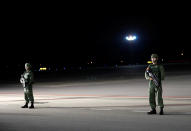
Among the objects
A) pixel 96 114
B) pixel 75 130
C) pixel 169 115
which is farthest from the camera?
pixel 96 114

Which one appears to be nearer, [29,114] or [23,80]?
[29,114]

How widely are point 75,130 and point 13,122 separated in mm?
2139

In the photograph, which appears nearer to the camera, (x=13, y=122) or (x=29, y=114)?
(x=13, y=122)

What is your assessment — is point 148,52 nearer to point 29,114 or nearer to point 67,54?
point 67,54

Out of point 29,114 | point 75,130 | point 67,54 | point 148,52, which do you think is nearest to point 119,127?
point 75,130

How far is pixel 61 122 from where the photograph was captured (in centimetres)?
945

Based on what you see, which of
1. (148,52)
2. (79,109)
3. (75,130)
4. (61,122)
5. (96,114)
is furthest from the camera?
(148,52)

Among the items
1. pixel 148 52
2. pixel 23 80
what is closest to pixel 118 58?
pixel 148 52

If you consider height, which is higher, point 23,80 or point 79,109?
point 23,80

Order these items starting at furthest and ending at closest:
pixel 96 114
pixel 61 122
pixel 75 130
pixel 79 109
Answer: pixel 79 109 → pixel 96 114 → pixel 61 122 → pixel 75 130

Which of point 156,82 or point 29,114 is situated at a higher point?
point 156,82

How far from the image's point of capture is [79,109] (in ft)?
40.1

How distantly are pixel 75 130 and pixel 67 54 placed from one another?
119153 millimetres

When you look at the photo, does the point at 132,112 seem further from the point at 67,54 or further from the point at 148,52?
the point at 148,52
